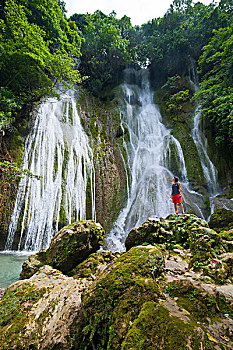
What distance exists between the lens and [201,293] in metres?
1.76

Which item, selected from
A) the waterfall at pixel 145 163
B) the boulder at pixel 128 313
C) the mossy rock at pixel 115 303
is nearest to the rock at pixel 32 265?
the boulder at pixel 128 313

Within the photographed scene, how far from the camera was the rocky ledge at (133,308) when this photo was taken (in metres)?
1.29

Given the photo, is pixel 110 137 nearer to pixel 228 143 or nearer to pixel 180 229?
pixel 228 143

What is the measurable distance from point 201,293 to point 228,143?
11447mm

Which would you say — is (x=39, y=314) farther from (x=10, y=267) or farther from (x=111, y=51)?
(x=111, y=51)

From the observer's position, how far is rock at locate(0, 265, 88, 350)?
172 centimetres

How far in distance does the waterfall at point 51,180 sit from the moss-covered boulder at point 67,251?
2.92 m

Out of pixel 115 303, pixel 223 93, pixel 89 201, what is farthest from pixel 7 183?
pixel 223 93

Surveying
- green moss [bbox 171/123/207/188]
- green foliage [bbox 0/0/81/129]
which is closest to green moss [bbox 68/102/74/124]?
green foliage [bbox 0/0/81/129]

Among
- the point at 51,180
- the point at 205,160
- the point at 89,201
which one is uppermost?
the point at 205,160

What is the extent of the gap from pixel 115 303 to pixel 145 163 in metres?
10.6

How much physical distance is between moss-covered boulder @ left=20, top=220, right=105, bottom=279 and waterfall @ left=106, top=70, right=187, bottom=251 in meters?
3.43

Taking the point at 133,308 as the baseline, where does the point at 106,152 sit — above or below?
above

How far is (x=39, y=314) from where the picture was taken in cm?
203
